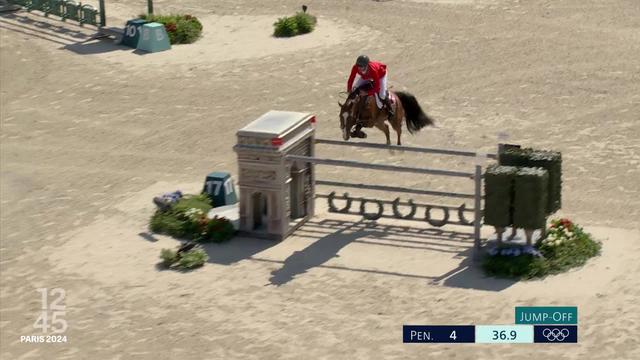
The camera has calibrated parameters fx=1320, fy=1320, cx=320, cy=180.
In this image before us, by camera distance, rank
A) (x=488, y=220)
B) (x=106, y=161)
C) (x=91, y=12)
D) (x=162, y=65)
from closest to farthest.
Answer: (x=488, y=220) → (x=106, y=161) → (x=162, y=65) → (x=91, y=12)

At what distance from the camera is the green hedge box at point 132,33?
35500 mm

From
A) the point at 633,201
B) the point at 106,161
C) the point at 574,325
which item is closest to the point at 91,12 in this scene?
the point at 106,161

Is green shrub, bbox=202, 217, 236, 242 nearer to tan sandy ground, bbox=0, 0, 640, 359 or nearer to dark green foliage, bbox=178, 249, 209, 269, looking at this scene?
tan sandy ground, bbox=0, 0, 640, 359

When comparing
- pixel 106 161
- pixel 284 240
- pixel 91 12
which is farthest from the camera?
pixel 91 12

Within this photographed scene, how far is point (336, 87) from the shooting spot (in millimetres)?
31500

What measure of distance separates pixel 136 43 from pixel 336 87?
698cm

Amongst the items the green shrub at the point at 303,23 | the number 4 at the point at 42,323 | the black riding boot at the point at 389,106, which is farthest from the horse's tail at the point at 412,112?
the green shrub at the point at 303,23

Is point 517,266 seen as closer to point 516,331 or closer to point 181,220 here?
point 516,331

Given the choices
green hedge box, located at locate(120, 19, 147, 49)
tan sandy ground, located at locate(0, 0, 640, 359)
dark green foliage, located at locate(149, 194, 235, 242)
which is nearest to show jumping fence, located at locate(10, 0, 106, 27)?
tan sandy ground, located at locate(0, 0, 640, 359)

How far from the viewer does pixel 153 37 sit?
116 ft

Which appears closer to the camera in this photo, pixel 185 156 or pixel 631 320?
pixel 631 320

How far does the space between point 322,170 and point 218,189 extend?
2.85 meters

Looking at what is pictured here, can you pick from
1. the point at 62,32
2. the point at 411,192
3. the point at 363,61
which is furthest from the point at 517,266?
the point at 62,32

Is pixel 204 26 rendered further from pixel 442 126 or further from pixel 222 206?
pixel 222 206
